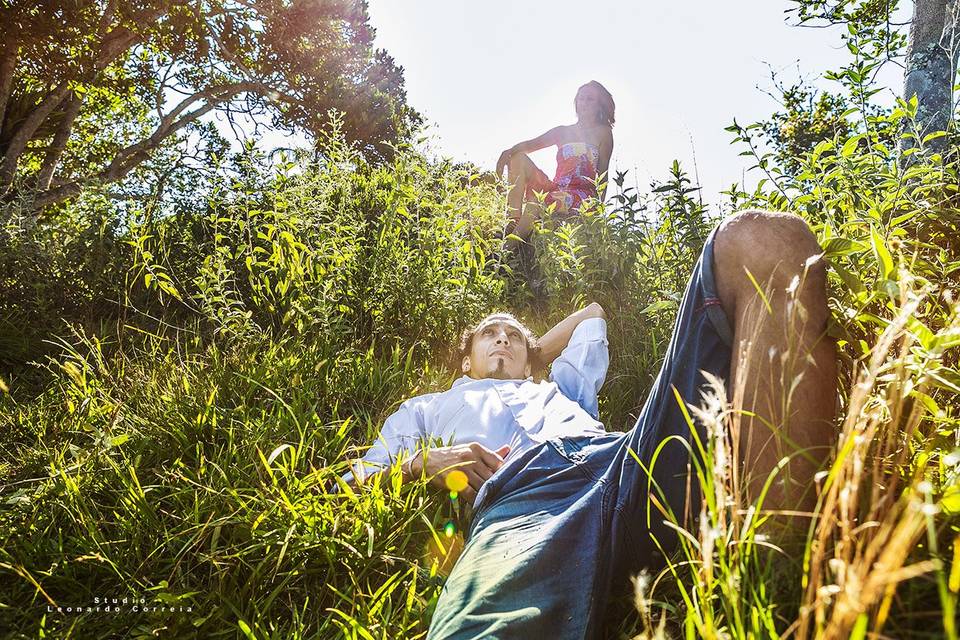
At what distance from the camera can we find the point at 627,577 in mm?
1561

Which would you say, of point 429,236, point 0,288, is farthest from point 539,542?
point 0,288

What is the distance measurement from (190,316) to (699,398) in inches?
136

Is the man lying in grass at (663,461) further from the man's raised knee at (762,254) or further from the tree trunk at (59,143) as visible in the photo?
the tree trunk at (59,143)

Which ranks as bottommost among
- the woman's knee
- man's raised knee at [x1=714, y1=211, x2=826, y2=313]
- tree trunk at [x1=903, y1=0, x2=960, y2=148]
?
man's raised knee at [x1=714, y1=211, x2=826, y2=313]

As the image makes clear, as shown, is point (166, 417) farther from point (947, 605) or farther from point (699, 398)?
point (947, 605)

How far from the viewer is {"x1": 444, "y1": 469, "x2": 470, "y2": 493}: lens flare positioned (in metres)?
2.09

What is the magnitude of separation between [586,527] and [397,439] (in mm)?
1190

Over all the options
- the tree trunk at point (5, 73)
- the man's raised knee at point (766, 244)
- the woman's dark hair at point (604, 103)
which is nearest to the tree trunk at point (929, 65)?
the man's raised knee at point (766, 244)

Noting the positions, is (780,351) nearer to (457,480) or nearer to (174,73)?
(457,480)

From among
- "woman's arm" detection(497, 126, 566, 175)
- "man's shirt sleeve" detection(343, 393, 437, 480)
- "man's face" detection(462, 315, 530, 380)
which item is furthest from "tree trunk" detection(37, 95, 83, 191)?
"man's shirt sleeve" detection(343, 393, 437, 480)

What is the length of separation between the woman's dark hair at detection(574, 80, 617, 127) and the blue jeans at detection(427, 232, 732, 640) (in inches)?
197

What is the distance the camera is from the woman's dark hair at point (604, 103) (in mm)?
6039

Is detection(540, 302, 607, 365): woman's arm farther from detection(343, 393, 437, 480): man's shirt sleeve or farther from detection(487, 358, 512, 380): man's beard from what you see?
detection(343, 393, 437, 480): man's shirt sleeve

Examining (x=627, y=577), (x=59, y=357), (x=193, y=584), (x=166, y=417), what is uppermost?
(x=59, y=357)
